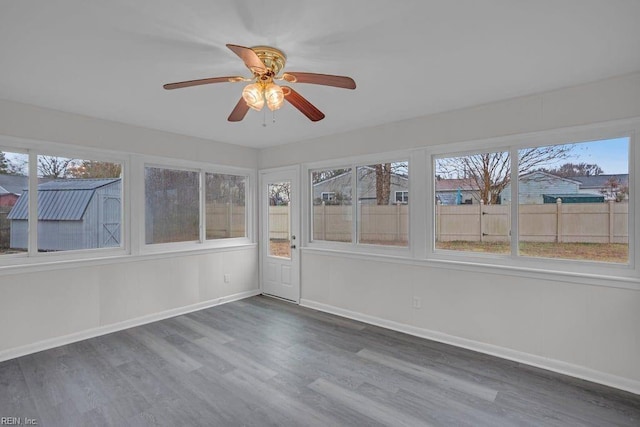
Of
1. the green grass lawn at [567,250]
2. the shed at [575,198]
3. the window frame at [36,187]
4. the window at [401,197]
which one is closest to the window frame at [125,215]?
the window frame at [36,187]

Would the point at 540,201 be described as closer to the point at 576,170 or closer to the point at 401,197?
the point at 576,170

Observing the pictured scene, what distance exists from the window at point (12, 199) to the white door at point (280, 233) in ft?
9.55

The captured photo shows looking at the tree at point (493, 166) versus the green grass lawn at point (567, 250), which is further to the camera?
the tree at point (493, 166)

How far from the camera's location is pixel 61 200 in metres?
3.46

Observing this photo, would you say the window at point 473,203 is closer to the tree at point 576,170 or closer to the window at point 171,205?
the tree at point 576,170

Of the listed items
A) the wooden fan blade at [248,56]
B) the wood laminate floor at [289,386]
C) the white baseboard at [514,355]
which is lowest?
the wood laminate floor at [289,386]

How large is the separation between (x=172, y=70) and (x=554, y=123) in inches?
126

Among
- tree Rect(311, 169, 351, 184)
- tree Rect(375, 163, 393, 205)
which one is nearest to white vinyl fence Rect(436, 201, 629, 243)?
tree Rect(375, 163, 393, 205)

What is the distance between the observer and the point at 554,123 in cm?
284

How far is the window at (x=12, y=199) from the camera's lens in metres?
3.13

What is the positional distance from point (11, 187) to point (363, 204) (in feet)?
12.3

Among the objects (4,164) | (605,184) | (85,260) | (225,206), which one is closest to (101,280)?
(85,260)

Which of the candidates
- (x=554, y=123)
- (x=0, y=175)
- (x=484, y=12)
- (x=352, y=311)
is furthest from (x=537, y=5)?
(x=0, y=175)

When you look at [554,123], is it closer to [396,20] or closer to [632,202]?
[632,202]
